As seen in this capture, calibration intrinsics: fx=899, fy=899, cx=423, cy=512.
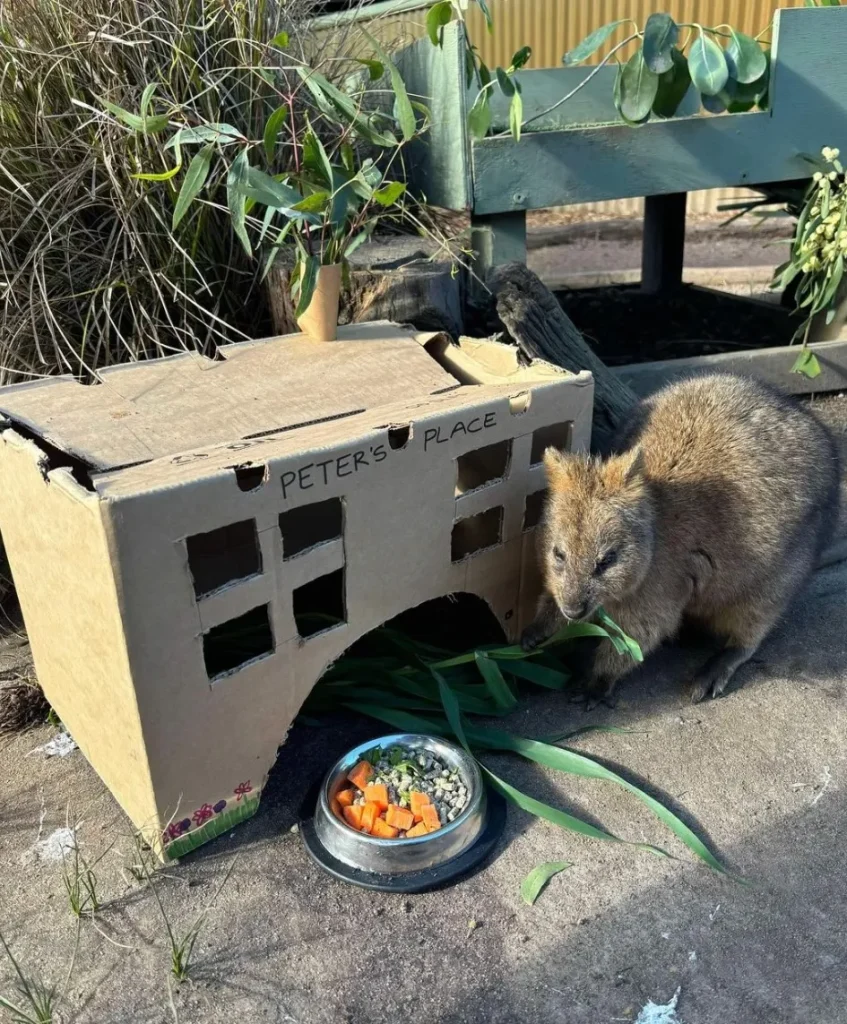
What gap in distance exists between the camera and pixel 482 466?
2855 millimetres

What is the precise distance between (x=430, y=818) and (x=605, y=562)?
0.83m

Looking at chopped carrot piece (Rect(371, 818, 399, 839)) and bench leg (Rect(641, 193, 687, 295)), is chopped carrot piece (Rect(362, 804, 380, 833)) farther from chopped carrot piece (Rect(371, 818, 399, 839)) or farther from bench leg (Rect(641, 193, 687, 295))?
bench leg (Rect(641, 193, 687, 295))

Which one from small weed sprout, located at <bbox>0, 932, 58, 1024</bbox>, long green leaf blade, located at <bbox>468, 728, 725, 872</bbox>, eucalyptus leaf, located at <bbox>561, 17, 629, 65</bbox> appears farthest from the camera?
eucalyptus leaf, located at <bbox>561, 17, 629, 65</bbox>

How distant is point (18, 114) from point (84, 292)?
711 millimetres

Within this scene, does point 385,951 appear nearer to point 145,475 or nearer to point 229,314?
point 145,475

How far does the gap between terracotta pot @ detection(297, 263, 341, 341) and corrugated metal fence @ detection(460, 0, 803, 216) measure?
Result: 23.8 feet

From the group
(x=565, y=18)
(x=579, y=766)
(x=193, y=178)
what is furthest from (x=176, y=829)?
(x=565, y=18)

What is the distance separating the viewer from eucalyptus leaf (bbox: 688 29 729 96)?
368cm

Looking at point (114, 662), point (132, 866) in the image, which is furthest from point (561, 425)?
point (132, 866)

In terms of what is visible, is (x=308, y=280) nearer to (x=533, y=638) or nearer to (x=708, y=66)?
(x=533, y=638)

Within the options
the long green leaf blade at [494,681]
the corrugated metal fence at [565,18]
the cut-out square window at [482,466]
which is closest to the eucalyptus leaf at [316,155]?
the cut-out square window at [482,466]

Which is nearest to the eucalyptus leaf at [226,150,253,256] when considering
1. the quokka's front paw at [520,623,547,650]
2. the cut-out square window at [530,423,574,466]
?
the cut-out square window at [530,423,574,466]

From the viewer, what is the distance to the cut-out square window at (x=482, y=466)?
9.02ft

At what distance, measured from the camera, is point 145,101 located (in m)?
2.40
